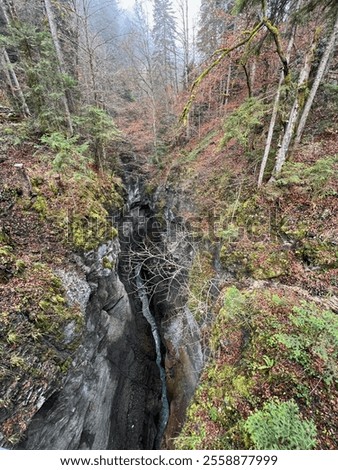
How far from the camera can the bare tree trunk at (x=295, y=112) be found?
5816 mm

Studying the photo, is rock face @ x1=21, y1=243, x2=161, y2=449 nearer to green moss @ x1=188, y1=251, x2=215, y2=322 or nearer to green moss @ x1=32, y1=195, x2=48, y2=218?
green moss @ x1=32, y1=195, x2=48, y2=218

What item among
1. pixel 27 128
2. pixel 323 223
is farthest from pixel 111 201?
pixel 323 223

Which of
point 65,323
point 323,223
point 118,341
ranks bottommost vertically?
point 118,341

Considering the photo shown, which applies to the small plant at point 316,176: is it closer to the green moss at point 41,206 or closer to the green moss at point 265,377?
the green moss at point 265,377

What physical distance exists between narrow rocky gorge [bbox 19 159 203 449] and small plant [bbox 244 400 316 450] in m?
3.86

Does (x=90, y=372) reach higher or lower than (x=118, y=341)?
higher

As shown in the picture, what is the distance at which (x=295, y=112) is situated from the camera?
6.25 m

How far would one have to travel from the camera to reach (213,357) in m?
5.73

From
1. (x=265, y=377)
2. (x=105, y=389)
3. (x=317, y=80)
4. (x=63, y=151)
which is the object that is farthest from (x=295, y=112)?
(x=105, y=389)

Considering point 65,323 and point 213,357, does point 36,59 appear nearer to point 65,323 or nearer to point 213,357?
point 65,323

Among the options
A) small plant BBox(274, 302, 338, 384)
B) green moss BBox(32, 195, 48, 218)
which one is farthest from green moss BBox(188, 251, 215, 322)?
green moss BBox(32, 195, 48, 218)

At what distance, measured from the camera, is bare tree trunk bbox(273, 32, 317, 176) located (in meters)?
5.82

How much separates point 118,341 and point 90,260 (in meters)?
4.87

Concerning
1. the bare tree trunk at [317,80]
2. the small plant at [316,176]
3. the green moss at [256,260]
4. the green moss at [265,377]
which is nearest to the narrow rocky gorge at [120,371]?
the green moss at [256,260]
